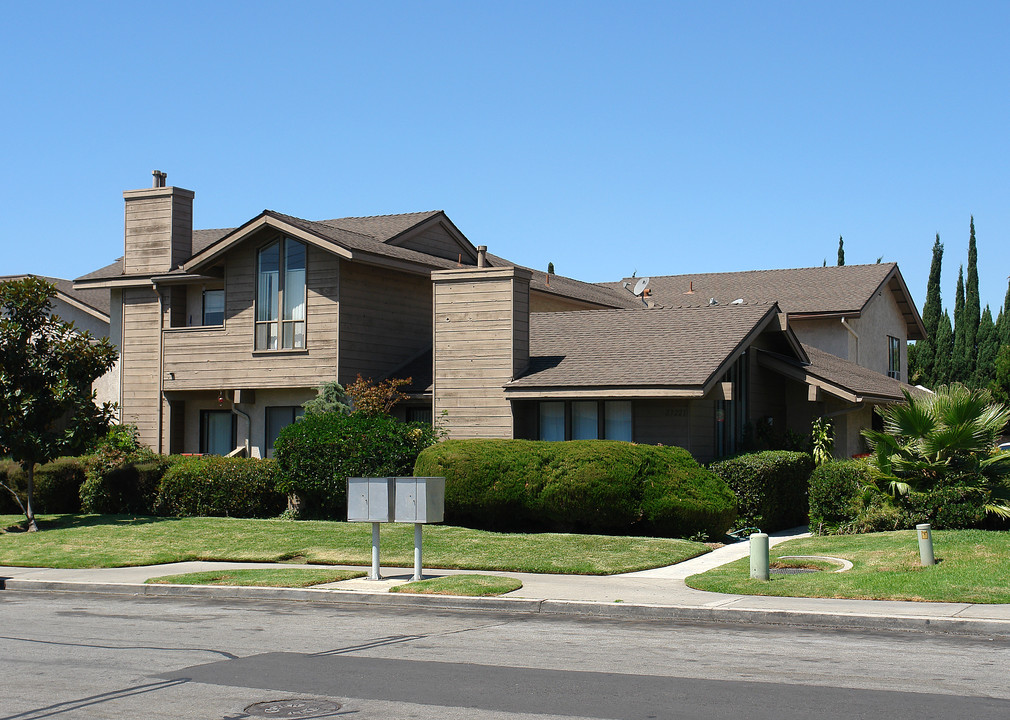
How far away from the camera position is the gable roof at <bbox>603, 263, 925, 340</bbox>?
3631 cm

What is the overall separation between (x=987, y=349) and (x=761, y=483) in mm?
43413

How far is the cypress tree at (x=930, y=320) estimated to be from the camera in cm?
5944

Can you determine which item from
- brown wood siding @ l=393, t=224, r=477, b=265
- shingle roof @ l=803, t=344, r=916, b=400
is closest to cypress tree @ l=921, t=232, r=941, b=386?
shingle roof @ l=803, t=344, r=916, b=400

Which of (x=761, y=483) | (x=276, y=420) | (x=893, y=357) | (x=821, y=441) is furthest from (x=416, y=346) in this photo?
(x=893, y=357)

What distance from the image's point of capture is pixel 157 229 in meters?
29.2

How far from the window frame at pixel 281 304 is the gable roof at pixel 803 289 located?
56.3 ft

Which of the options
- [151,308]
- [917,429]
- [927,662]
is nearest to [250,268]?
[151,308]

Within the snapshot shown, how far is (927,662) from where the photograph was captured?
984 centimetres

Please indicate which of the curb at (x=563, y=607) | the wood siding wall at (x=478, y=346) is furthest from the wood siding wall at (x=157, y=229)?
the curb at (x=563, y=607)

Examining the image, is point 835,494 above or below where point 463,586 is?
above

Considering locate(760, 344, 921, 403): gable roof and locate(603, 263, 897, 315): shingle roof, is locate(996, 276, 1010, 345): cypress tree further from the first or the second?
locate(760, 344, 921, 403): gable roof

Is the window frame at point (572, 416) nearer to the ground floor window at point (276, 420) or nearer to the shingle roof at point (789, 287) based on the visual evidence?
the ground floor window at point (276, 420)

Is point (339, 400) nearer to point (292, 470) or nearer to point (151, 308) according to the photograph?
point (292, 470)

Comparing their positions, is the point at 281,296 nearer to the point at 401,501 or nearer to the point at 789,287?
the point at 401,501
